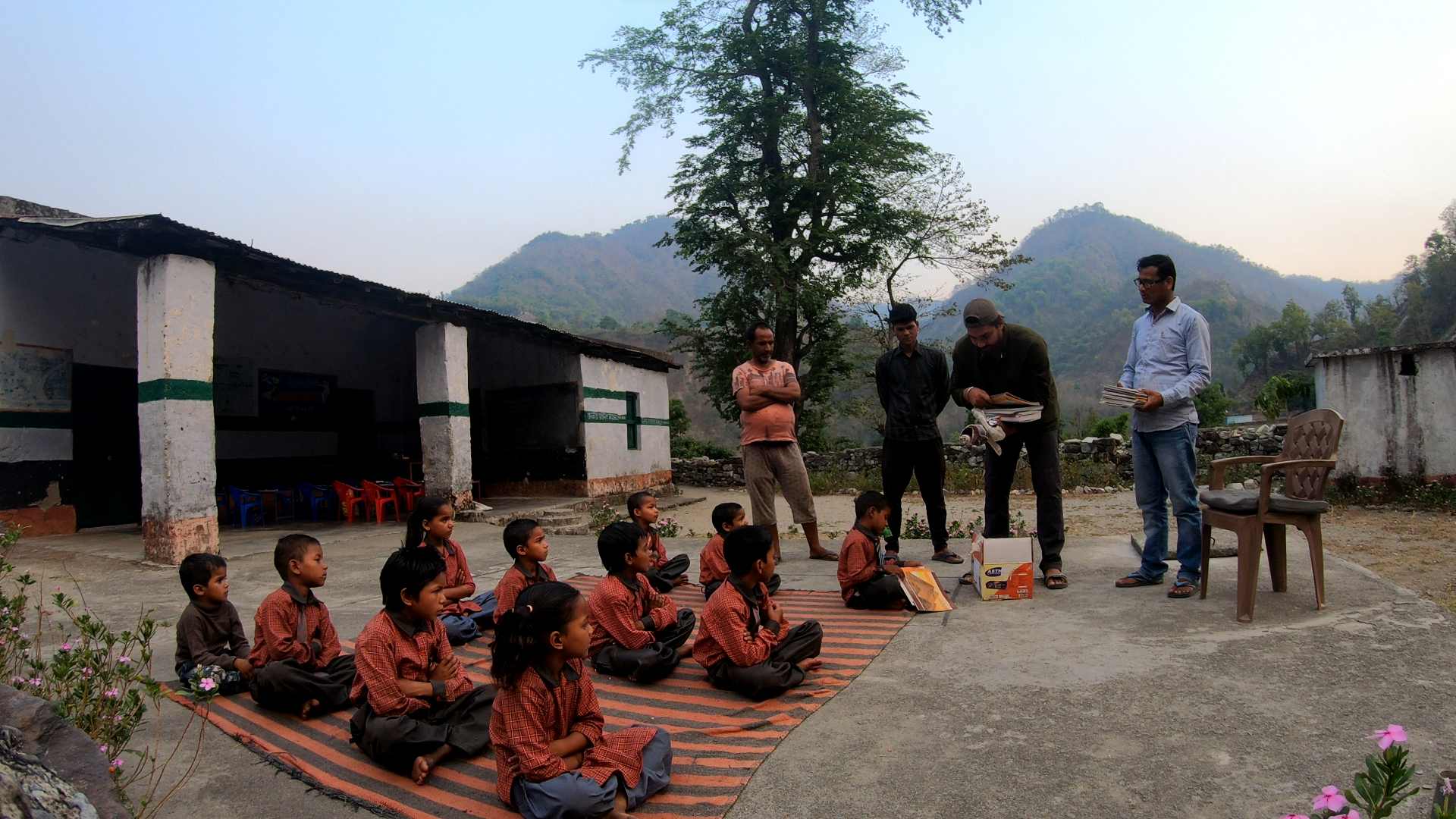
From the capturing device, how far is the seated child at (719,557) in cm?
510

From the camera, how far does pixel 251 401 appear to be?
512 inches

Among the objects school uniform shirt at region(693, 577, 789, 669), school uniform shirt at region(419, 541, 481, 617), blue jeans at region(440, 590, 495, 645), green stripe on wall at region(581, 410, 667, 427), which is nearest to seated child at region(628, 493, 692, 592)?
blue jeans at region(440, 590, 495, 645)

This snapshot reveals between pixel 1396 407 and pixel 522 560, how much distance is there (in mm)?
11411

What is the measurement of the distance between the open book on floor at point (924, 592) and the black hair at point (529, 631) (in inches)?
98.3

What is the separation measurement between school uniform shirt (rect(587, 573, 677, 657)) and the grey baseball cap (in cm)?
259

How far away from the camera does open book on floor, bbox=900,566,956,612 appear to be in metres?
4.52

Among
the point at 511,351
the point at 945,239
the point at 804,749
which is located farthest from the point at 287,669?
the point at 945,239

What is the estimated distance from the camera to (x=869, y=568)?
4656 millimetres

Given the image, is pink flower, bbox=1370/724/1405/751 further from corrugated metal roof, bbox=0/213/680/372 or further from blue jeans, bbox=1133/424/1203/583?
corrugated metal roof, bbox=0/213/680/372

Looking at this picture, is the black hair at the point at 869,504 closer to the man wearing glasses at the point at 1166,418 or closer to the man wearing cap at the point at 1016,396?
the man wearing cap at the point at 1016,396

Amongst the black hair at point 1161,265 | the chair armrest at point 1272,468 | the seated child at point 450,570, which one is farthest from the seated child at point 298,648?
the black hair at point 1161,265

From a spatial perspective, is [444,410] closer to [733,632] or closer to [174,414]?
[174,414]

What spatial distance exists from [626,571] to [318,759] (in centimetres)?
151

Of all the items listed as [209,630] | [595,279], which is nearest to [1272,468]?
[209,630]
